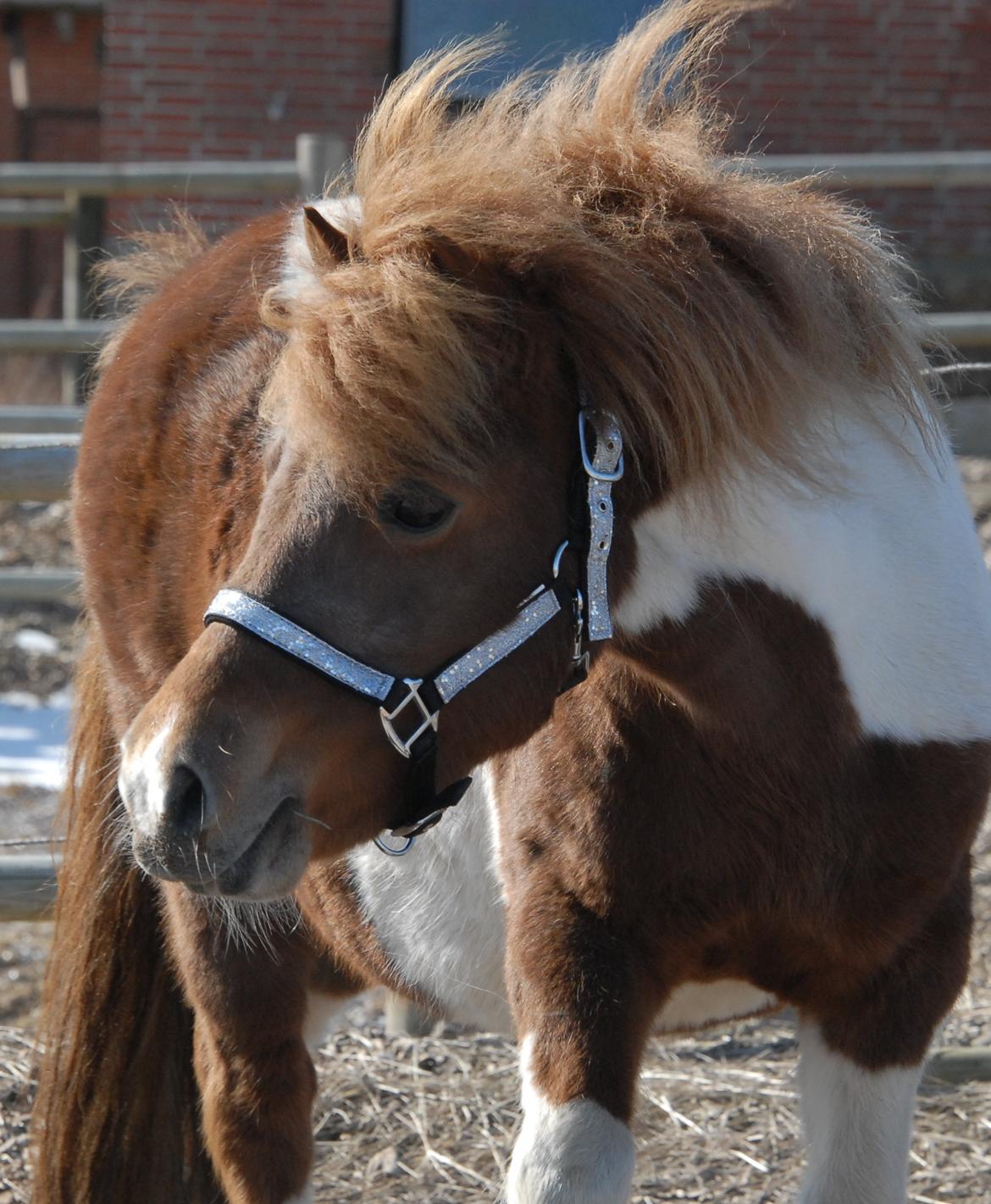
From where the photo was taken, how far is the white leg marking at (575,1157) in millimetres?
1727

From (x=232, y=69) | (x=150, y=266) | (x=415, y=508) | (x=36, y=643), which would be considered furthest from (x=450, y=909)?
(x=232, y=69)

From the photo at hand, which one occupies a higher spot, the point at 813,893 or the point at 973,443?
the point at 973,443

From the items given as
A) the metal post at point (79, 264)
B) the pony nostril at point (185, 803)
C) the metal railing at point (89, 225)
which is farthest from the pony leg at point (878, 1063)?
the metal post at point (79, 264)

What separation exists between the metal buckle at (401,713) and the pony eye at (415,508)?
16 cm

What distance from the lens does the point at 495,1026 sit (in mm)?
2367

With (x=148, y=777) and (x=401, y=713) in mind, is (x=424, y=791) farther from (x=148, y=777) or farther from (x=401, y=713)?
(x=148, y=777)

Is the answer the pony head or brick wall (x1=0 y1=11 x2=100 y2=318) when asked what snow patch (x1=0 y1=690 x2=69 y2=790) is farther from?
brick wall (x1=0 y1=11 x2=100 y2=318)

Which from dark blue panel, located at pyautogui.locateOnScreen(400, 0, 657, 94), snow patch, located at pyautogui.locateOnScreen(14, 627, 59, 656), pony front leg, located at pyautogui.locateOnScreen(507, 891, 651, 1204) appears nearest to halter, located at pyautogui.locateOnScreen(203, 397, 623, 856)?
pony front leg, located at pyautogui.locateOnScreen(507, 891, 651, 1204)

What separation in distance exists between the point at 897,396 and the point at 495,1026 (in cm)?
121

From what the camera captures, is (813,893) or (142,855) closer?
(142,855)

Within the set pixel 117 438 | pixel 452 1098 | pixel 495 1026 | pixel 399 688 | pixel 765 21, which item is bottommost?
pixel 452 1098

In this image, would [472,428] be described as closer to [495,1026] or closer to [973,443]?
[495,1026]

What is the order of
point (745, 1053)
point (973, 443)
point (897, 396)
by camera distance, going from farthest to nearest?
point (973, 443) < point (745, 1053) < point (897, 396)

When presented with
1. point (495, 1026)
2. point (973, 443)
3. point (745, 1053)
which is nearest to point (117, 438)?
point (495, 1026)
